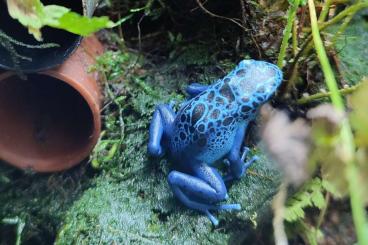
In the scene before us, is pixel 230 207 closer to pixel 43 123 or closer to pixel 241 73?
pixel 241 73

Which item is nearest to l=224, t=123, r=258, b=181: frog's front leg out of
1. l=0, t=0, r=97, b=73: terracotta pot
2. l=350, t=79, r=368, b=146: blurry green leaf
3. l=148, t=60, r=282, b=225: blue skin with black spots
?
l=148, t=60, r=282, b=225: blue skin with black spots

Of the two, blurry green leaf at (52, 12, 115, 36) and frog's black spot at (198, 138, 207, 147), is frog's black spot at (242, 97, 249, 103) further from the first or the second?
blurry green leaf at (52, 12, 115, 36)

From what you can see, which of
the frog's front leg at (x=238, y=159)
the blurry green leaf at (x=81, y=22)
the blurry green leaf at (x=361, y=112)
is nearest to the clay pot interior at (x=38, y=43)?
the blurry green leaf at (x=81, y=22)

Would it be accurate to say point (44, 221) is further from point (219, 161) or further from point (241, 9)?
point (241, 9)

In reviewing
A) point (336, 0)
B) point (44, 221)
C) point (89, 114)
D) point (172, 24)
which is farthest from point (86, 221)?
point (336, 0)

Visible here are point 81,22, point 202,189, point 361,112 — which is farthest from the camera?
point 202,189

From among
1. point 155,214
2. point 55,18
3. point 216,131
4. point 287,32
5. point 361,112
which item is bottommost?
point 155,214

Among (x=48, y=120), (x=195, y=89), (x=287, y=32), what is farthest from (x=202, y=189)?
(x=48, y=120)
